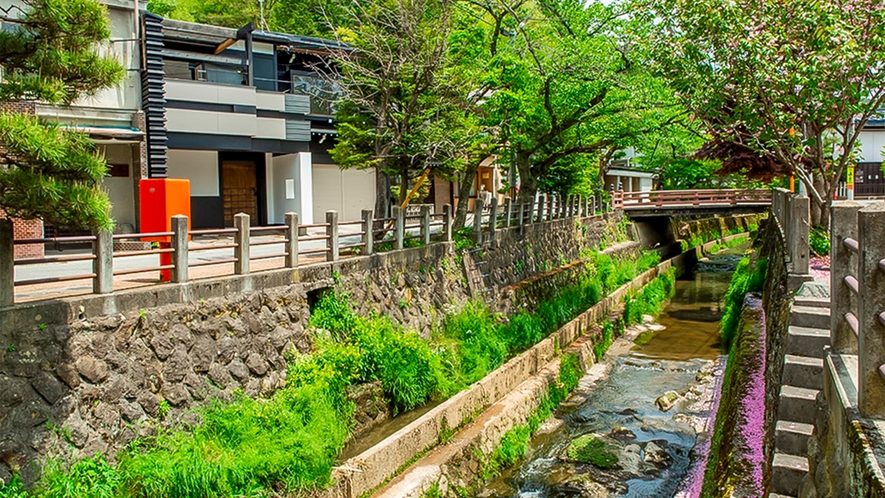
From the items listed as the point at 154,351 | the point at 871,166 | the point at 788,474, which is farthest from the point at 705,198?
the point at 154,351

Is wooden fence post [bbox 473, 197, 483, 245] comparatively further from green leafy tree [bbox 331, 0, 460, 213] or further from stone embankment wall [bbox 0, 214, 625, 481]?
stone embankment wall [bbox 0, 214, 625, 481]

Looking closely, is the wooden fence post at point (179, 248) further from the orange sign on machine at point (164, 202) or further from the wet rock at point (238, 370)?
the orange sign on machine at point (164, 202)

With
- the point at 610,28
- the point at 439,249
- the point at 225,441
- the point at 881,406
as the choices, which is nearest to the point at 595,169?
the point at 610,28

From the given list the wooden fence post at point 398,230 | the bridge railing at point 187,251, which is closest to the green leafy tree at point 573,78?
the bridge railing at point 187,251

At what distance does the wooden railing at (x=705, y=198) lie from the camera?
114 ft

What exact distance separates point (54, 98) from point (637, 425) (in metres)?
12.0

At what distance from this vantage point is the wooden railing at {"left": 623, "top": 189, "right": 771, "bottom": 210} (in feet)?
114

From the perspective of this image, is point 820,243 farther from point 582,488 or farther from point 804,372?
point 804,372

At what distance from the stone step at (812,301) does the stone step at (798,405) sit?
169 cm

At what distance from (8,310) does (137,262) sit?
24.9ft

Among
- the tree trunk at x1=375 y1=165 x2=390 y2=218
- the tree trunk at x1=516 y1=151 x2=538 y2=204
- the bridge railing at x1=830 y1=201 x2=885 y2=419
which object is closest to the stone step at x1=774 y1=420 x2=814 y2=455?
the bridge railing at x1=830 y1=201 x2=885 y2=419

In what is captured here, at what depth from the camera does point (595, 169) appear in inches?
1262

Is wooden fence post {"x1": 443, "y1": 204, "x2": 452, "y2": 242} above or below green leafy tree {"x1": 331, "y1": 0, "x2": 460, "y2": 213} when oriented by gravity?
below

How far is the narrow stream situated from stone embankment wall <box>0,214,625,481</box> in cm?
429
